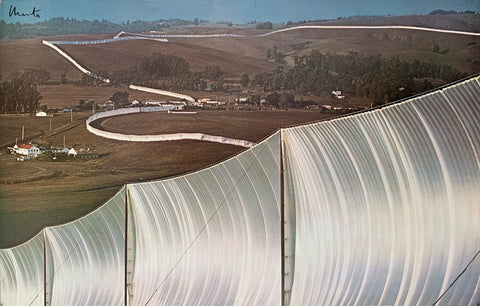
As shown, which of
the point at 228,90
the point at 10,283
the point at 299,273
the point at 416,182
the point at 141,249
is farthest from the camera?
the point at 228,90

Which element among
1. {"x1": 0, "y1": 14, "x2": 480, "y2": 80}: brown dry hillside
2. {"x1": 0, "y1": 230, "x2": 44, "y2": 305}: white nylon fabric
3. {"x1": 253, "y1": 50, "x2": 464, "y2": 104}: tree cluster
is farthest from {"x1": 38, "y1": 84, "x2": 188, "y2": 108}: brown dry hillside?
{"x1": 0, "y1": 230, "x2": 44, "y2": 305}: white nylon fabric

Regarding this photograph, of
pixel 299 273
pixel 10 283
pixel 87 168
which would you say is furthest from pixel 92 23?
pixel 299 273

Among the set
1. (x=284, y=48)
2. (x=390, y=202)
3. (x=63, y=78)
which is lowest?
(x=390, y=202)

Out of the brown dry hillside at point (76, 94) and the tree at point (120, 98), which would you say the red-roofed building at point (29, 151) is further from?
the tree at point (120, 98)

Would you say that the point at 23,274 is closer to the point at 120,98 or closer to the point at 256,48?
the point at 120,98

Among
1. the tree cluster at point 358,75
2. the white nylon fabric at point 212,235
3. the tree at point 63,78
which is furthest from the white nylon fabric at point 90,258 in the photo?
the tree cluster at point 358,75

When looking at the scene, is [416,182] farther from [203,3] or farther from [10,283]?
[10,283]

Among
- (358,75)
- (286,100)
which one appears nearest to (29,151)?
(286,100)
